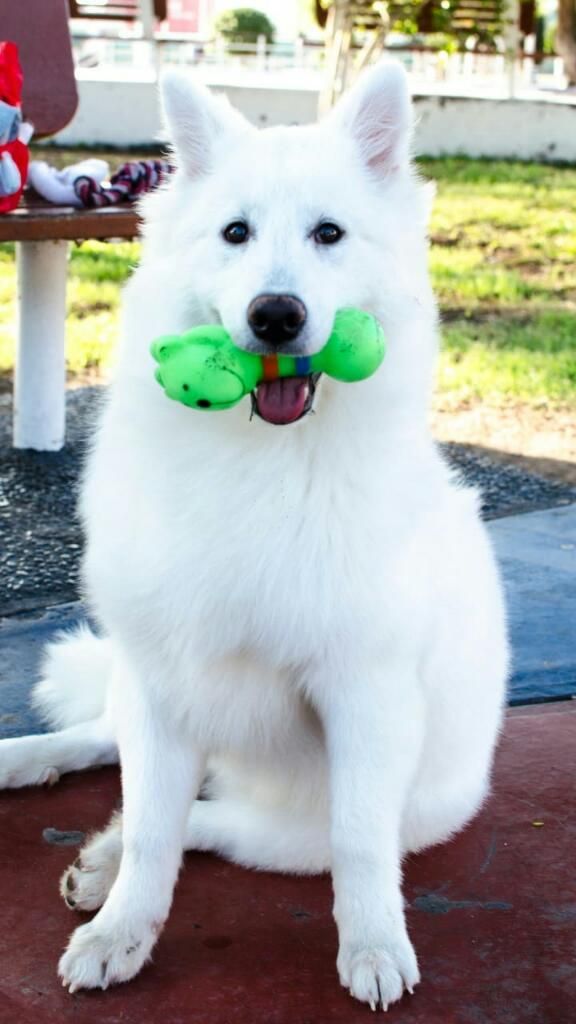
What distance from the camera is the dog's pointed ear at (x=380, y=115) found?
2566 mm

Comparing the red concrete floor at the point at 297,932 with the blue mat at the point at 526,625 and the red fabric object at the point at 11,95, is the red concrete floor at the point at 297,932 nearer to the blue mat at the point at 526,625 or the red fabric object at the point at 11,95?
the blue mat at the point at 526,625

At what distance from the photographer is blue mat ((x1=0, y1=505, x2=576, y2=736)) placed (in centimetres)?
358

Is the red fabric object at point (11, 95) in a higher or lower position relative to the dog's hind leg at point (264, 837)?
higher

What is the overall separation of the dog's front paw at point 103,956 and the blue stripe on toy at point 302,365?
3.45 feet

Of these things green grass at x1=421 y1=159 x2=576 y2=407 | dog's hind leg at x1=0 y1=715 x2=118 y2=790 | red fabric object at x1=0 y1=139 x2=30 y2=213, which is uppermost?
red fabric object at x1=0 y1=139 x2=30 y2=213

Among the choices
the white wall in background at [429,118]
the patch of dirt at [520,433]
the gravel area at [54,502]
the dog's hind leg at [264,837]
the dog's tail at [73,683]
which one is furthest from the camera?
the white wall in background at [429,118]

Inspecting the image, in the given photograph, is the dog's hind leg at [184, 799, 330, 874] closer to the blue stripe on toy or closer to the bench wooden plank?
the blue stripe on toy

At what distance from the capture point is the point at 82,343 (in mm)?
7242

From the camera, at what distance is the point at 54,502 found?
502 centimetres

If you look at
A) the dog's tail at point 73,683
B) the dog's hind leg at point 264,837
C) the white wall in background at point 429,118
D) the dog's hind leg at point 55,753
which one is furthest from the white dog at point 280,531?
the white wall in background at point 429,118

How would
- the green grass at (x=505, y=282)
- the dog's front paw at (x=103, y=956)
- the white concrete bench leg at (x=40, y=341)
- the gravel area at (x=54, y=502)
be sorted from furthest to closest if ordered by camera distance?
1. the green grass at (x=505, y=282)
2. the white concrete bench leg at (x=40, y=341)
3. the gravel area at (x=54, y=502)
4. the dog's front paw at (x=103, y=956)

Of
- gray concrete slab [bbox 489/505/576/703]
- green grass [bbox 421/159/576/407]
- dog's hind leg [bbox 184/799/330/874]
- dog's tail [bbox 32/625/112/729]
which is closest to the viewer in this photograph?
dog's hind leg [bbox 184/799/330/874]

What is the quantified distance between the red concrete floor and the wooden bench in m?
2.64

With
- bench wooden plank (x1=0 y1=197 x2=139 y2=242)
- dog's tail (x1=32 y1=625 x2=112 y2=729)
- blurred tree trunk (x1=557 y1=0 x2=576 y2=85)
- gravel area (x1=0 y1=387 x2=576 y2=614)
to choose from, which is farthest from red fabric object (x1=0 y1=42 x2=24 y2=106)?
blurred tree trunk (x1=557 y1=0 x2=576 y2=85)
